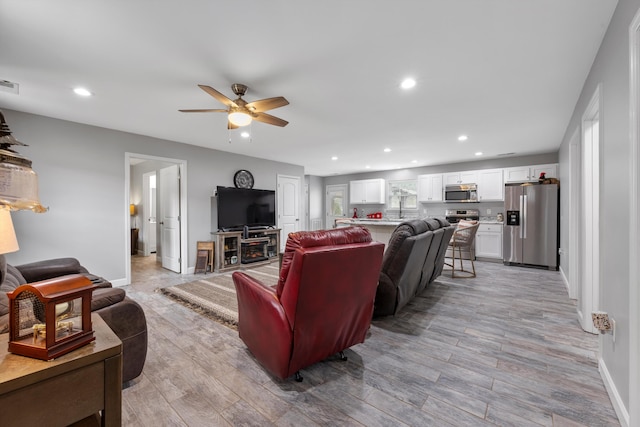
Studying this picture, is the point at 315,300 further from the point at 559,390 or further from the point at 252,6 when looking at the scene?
the point at 252,6

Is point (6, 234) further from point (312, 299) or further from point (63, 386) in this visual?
point (312, 299)

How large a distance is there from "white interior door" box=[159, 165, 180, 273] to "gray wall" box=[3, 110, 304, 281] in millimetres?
643

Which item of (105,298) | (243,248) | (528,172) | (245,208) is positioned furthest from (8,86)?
(528,172)

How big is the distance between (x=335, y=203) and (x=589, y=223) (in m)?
7.20

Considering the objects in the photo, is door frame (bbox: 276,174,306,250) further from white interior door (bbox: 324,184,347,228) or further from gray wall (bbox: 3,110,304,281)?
gray wall (bbox: 3,110,304,281)

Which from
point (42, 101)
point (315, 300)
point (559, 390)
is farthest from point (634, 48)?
point (42, 101)

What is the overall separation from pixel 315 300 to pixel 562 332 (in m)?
2.62

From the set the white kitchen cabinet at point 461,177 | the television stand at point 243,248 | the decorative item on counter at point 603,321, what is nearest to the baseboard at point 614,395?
the decorative item on counter at point 603,321

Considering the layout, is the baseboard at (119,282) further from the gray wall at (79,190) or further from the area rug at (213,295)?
the area rug at (213,295)

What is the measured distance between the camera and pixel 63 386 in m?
0.88

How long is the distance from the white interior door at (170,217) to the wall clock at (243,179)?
115 centimetres

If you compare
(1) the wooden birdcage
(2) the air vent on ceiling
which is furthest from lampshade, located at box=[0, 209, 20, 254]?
(2) the air vent on ceiling

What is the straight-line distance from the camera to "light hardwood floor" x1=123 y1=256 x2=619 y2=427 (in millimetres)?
1526

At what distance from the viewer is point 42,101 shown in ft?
9.80
